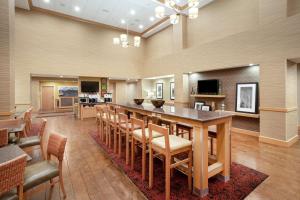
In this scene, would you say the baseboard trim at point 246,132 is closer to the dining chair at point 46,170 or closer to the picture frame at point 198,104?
the picture frame at point 198,104

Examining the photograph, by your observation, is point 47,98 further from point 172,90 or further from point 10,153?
point 10,153

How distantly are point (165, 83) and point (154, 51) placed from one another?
2187 millimetres

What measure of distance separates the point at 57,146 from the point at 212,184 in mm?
2159

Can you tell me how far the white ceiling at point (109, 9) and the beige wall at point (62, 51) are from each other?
Answer: 642mm

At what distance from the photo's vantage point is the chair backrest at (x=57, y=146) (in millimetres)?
1795

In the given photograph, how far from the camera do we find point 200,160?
1884mm

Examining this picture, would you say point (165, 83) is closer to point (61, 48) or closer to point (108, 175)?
point (61, 48)

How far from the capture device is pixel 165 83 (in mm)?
8961

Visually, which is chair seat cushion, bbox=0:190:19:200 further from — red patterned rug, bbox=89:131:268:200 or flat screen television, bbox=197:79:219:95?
flat screen television, bbox=197:79:219:95

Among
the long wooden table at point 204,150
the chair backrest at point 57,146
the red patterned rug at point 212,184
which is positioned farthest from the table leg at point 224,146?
the chair backrest at point 57,146

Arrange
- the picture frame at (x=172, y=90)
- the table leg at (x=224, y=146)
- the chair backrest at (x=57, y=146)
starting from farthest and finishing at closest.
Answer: the picture frame at (x=172, y=90), the table leg at (x=224, y=146), the chair backrest at (x=57, y=146)

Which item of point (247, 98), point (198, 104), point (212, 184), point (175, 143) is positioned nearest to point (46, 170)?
point (175, 143)

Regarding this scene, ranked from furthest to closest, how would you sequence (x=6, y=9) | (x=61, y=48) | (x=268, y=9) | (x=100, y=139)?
1. (x=61, y=48)
2. (x=100, y=139)
3. (x=268, y=9)
4. (x=6, y=9)

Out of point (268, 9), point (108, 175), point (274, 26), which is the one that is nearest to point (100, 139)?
point (108, 175)
